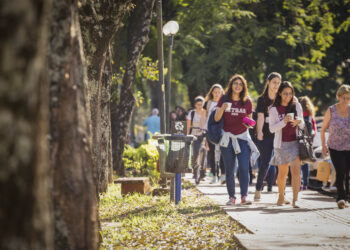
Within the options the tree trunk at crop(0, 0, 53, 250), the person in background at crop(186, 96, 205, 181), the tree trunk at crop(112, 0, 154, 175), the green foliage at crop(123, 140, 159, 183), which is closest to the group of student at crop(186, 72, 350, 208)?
the person in background at crop(186, 96, 205, 181)

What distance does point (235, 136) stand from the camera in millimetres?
9297

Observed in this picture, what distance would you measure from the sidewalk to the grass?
252mm

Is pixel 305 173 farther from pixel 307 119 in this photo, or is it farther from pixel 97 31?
pixel 97 31

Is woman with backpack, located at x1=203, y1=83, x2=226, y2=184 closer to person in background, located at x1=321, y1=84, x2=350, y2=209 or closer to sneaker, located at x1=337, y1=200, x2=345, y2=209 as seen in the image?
person in background, located at x1=321, y1=84, x2=350, y2=209

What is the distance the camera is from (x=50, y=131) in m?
4.05

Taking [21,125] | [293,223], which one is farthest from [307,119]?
[21,125]

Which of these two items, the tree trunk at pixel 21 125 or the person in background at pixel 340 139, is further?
the person in background at pixel 340 139

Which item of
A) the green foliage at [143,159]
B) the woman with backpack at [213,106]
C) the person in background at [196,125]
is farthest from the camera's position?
the green foliage at [143,159]

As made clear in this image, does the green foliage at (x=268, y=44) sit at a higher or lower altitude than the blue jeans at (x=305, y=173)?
higher

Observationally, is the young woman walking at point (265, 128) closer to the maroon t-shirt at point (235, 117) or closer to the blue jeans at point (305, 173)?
the maroon t-shirt at point (235, 117)

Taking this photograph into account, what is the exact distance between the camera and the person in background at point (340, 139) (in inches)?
357

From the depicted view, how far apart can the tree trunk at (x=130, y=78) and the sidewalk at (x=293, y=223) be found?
5.07m

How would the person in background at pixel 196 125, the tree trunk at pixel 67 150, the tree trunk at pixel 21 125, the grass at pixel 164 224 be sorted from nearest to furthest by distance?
the tree trunk at pixel 21 125, the tree trunk at pixel 67 150, the grass at pixel 164 224, the person in background at pixel 196 125

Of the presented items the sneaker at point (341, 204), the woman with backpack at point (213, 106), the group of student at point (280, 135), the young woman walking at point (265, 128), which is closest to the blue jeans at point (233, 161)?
the group of student at point (280, 135)
